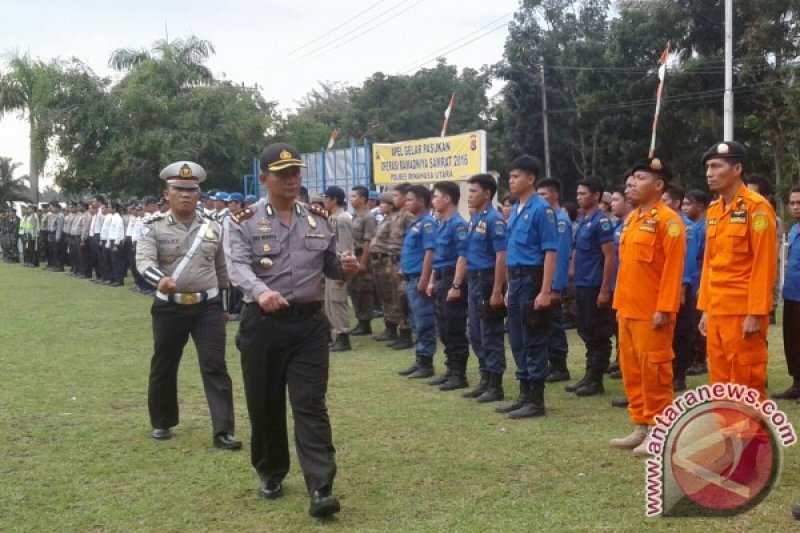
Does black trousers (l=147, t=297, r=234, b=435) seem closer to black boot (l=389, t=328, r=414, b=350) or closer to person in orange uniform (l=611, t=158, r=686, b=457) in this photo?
person in orange uniform (l=611, t=158, r=686, b=457)

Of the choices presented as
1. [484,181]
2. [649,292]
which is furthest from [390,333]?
[649,292]

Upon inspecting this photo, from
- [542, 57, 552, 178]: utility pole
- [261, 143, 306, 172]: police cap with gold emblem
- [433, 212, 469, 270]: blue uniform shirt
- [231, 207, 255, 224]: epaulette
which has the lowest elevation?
[433, 212, 469, 270]: blue uniform shirt

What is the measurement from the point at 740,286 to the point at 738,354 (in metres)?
0.40

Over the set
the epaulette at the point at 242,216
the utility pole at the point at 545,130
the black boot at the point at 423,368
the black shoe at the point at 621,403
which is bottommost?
the black shoe at the point at 621,403

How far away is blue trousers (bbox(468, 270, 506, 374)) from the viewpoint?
7.44 m

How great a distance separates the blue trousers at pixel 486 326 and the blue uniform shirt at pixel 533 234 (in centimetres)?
57

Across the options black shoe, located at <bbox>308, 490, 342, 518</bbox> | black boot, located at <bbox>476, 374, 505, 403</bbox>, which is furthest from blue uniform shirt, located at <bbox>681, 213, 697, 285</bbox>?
black shoe, located at <bbox>308, 490, 342, 518</bbox>

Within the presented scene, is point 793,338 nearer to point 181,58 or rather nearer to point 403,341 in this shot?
point 403,341

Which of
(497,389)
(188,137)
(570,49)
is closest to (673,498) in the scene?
(497,389)

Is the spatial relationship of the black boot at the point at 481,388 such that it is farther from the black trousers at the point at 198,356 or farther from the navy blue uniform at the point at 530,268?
the black trousers at the point at 198,356

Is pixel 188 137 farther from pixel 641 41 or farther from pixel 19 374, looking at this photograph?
pixel 19 374

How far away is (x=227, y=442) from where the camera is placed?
241 inches

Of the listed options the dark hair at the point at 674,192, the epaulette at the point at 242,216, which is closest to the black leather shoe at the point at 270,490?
the epaulette at the point at 242,216

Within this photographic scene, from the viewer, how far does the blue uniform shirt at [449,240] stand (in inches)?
319
